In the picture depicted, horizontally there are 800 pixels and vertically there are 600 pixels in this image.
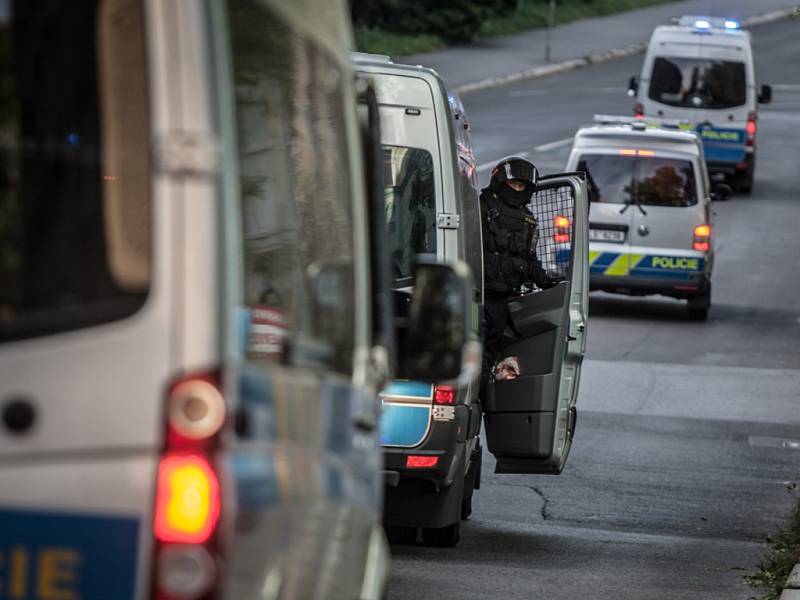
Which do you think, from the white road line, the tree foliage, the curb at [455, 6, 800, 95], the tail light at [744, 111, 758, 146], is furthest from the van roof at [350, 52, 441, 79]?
the tree foliage

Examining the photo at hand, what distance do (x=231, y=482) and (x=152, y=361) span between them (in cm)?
26

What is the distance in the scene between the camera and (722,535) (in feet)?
35.9

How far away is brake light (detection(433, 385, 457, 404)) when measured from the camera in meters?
8.77

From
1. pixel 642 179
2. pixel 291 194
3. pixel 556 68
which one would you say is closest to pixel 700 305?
pixel 642 179

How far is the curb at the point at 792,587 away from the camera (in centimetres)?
836

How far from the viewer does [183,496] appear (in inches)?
131

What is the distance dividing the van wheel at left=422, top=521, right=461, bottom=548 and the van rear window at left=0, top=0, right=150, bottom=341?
21.4ft

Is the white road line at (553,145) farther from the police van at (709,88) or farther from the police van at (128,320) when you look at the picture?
the police van at (128,320)

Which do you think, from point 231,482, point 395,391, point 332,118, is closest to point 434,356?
point 332,118

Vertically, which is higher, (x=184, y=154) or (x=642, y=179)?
(x=184, y=154)

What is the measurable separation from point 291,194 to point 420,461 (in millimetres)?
4653

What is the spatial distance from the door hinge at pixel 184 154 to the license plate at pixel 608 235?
17.9m

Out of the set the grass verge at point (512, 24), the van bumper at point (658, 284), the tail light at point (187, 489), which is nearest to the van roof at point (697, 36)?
the grass verge at point (512, 24)

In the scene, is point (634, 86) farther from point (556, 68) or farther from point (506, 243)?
point (506, 243)
